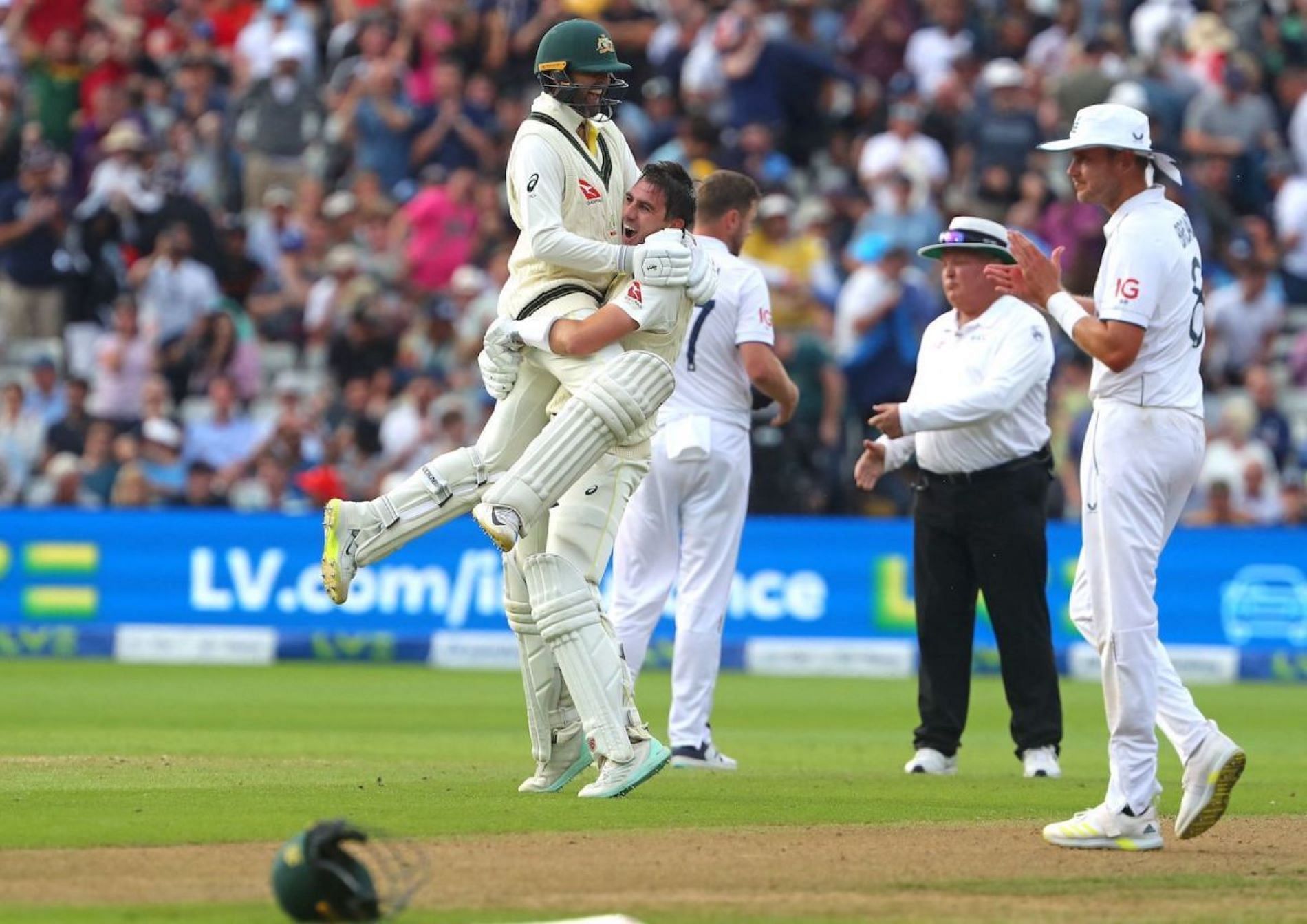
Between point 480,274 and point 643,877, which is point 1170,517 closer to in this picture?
point 643,877

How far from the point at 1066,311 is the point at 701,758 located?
3745 mm

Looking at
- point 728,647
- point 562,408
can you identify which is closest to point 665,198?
point 562,408

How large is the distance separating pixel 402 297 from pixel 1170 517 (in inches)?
576

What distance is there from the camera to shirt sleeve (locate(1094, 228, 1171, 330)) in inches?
311

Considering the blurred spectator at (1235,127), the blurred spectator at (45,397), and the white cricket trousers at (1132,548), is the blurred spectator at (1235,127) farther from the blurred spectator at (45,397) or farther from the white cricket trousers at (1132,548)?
the white cricket trousers at (1132,548)

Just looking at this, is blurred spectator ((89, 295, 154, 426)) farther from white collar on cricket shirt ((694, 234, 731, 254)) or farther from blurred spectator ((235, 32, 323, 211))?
white collar on cricket shirt ((694, 234, 731, 254))

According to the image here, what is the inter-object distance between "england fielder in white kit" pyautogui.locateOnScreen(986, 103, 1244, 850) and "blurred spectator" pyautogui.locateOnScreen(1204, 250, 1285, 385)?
42.1ft

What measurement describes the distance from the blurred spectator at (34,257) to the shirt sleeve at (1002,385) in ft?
44.4

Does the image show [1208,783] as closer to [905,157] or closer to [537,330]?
[537,330]

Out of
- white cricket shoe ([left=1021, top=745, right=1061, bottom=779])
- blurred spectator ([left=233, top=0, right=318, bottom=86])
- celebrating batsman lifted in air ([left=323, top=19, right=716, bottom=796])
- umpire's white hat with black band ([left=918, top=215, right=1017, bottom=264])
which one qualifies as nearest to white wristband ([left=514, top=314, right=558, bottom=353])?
celebrating batsman lifted in air ([left=323, top=19, right=716, bottom=796])

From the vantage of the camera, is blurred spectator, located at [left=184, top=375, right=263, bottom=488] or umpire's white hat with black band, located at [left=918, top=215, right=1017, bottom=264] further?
blurred spectator, located at [left=184, top=375, right=263, bottom=488]

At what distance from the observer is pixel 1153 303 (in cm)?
793

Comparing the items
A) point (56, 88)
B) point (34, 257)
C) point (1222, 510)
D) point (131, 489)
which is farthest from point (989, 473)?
point (56, 88)

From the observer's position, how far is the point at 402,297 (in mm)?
22109
